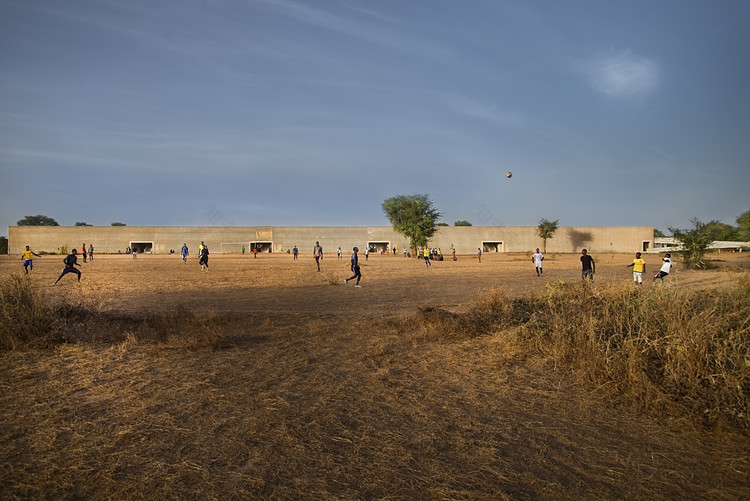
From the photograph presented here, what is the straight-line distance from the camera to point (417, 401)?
5.37m

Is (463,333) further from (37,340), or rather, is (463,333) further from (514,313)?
(37,340)

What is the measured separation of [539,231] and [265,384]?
263 ft

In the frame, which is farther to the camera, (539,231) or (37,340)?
(539,231)

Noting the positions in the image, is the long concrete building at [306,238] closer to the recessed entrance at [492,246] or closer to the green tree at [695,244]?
the recessed entrance at [492,246]

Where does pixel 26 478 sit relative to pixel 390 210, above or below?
below

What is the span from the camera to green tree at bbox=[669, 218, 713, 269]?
31.1 metres

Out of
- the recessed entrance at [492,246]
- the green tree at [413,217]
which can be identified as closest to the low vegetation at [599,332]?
the green tree at [413,217]

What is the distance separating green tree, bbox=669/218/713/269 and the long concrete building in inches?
1717

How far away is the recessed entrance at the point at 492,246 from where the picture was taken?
8138 cm

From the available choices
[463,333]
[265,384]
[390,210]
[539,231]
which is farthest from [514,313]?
[539,231]

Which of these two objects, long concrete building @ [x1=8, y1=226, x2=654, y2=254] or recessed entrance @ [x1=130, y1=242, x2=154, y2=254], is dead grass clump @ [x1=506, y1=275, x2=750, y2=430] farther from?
recessed entrance @ [x1=130, y1=242, x2=154, y2=254]

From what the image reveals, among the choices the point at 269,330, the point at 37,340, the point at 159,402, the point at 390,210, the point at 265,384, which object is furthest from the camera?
the point at 390,210

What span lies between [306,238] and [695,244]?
5839 cm

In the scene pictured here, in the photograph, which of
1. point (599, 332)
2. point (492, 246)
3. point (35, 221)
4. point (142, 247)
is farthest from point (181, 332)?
point (35, 221)
